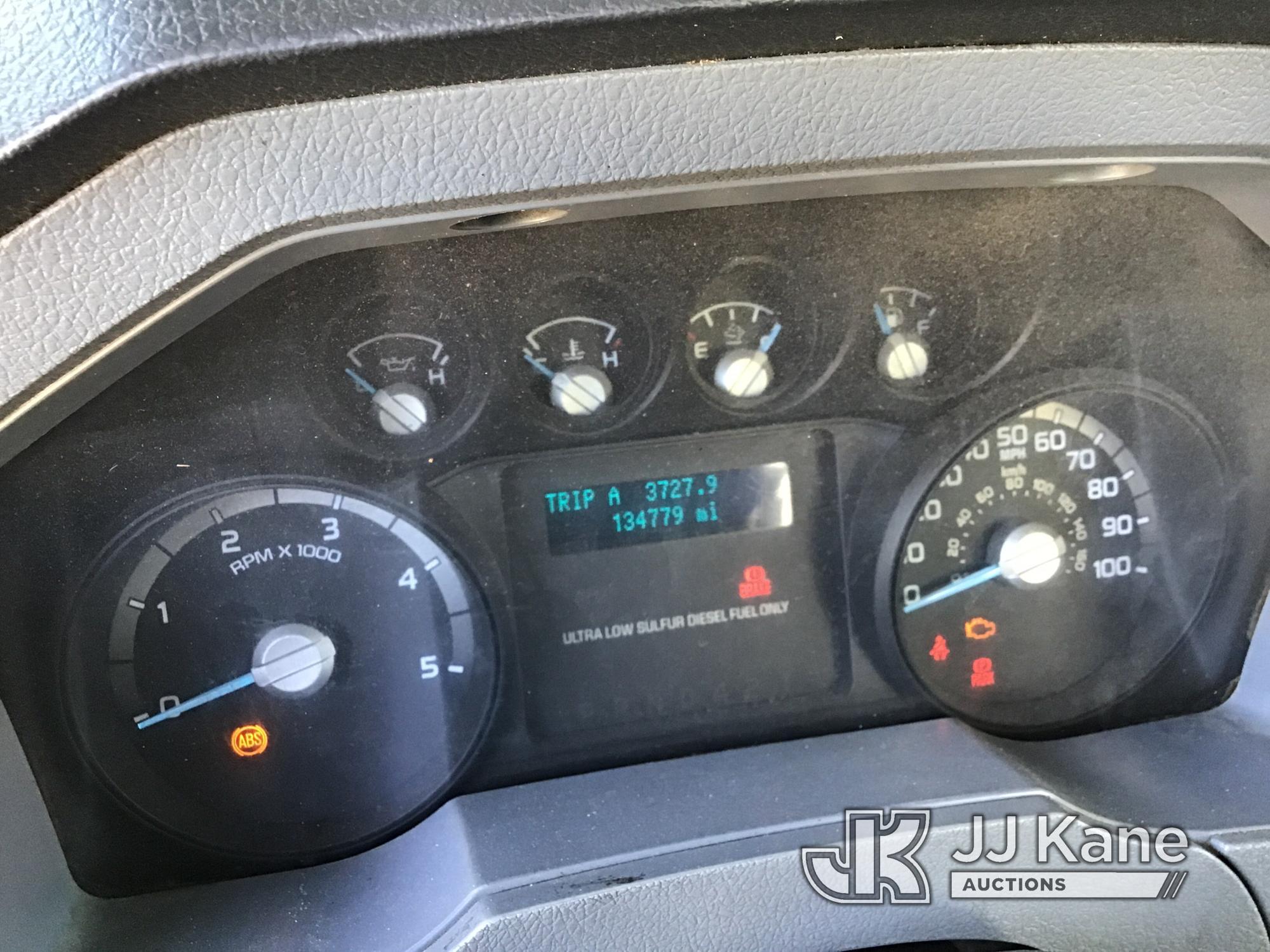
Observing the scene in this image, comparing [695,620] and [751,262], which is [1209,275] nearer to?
[751,262]

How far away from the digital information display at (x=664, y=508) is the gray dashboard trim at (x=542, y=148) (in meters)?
0.37

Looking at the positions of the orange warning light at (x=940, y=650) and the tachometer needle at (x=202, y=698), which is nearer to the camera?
the tachometer needle at (x=202, y=698)

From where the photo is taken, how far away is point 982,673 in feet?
4.03

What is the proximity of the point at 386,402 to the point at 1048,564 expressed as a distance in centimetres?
69

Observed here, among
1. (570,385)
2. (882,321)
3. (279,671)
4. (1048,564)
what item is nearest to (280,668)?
(279,671)

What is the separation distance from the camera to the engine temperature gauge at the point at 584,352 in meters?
1.05

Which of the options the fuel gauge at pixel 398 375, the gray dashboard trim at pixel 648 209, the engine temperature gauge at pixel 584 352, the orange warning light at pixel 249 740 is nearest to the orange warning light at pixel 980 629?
the gray dashboard trim at pixel 648 209

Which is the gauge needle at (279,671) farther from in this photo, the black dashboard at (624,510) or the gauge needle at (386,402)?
the gauge needle at (386,402)

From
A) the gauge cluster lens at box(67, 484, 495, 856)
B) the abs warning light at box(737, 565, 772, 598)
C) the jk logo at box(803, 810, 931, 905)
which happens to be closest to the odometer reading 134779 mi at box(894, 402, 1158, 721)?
the abs warning light at box(737, 565, 772, 598)

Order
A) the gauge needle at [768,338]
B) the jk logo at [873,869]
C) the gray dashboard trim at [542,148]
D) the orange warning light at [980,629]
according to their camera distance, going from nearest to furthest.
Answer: the gray dashboard trim at [542,148], the jk logo at [873,869], the gauge needle at [768,338], the orange warning light at [980,629]

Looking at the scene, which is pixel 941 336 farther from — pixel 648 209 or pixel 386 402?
pixel 386 402

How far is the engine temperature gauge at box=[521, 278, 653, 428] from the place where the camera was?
1.05 metres

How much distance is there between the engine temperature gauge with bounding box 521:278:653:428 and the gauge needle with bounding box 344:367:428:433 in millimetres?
116

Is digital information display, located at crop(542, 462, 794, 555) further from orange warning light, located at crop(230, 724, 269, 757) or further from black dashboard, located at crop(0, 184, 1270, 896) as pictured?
orange warning light, located at crop(230, 724, 269, 757)
